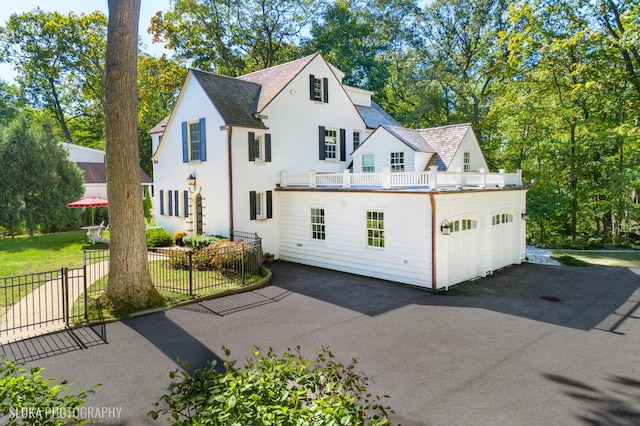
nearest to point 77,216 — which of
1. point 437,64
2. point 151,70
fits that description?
point 151,70

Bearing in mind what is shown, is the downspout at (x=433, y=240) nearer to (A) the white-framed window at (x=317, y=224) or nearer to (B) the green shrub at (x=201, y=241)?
(A) the white-framed window at (x=317, y=224)

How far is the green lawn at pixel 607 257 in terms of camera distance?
678 inches

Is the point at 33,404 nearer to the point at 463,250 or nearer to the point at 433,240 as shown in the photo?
the point at 433,240

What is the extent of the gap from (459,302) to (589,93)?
17809mm

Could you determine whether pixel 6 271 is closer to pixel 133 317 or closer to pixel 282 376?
pixel 133 317

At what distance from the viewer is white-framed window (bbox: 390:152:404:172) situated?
17188mm

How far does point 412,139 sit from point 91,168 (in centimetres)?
2727

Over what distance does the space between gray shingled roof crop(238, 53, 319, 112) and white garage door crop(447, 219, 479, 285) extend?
32.6ft

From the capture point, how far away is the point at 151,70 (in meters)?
33.2

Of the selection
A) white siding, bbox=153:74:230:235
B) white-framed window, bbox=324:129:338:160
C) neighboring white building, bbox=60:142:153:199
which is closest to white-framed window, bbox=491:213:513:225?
white-framed window, bbox=324:129:338:160

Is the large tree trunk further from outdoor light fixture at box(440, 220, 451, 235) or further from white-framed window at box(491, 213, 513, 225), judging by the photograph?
white-framed window at box(491, 213, 513, 225)

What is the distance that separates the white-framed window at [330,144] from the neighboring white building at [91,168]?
18944 millimetres

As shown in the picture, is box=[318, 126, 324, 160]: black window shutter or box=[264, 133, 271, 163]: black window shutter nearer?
box=[264, 133, 271, 163]: black window shutter

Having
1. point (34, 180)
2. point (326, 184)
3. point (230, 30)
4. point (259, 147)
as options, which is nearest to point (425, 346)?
point (326, 184)
